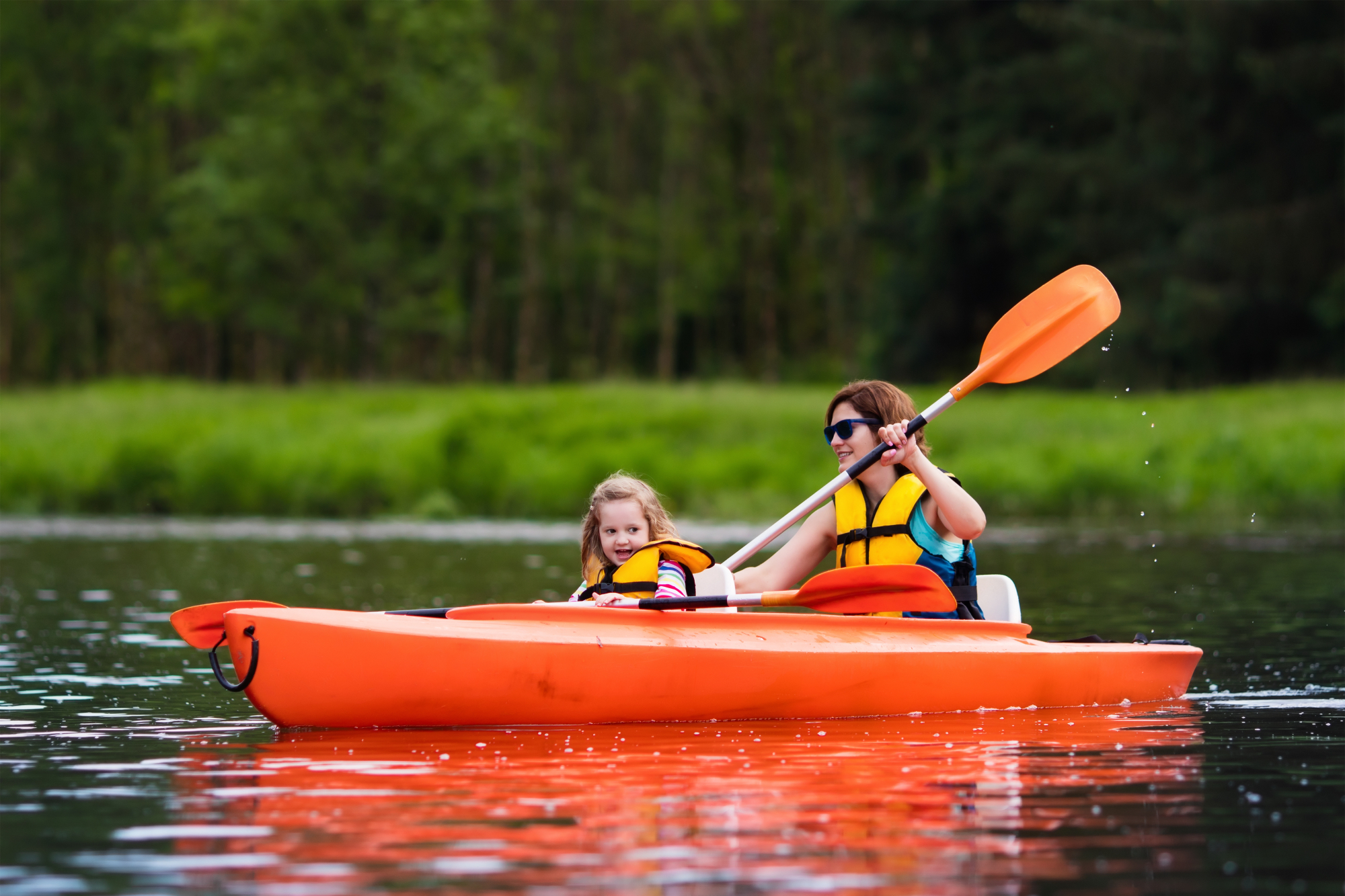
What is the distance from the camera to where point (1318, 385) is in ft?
65.6

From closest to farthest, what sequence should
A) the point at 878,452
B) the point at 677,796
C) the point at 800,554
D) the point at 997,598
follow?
1. the point at 677,796
2. the point at 878,452
3. the point at 800,554
4. the point at 997,598

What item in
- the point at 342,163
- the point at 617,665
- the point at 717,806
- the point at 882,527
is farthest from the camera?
the point at 342,163

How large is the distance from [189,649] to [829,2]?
22.4m

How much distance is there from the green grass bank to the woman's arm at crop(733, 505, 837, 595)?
10818mm

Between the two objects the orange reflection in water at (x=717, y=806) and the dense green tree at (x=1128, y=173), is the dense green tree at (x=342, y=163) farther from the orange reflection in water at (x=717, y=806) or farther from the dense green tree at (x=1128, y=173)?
the orange reflection in water at (x=717, y=806)

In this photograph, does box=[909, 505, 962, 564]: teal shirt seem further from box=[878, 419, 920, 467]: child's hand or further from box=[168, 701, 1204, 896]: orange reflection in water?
box=[168, 701, 1204, 896]: orange reflection in water

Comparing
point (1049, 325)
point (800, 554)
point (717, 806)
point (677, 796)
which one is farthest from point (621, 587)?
point (1049, 325)

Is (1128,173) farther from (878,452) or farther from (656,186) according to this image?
(878,452)

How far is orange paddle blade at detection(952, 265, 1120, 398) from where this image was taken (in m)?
7.57

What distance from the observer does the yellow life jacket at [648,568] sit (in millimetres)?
6125

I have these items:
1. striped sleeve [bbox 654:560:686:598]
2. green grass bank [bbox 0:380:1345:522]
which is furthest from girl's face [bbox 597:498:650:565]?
green grass bank [bbox 0:380:1345:522]

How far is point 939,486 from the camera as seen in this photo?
236 inches

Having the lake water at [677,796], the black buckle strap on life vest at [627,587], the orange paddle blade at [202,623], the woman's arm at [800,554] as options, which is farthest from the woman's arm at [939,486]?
the orange paddle blade at [202,623]

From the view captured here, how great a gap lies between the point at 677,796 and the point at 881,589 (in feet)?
5.35
